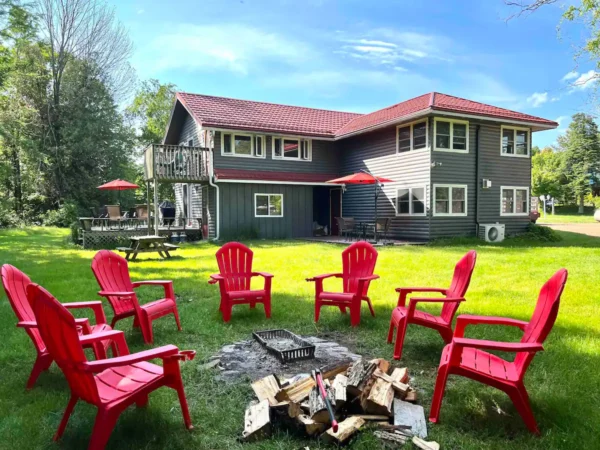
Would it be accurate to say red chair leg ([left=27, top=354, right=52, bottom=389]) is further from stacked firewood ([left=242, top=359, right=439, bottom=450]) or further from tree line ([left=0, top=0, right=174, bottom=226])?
tree line ([left=0, top=0, right=174, bottom=226])

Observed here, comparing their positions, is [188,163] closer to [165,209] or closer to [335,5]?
[165,209]

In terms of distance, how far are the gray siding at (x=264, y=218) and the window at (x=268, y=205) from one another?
13 cm

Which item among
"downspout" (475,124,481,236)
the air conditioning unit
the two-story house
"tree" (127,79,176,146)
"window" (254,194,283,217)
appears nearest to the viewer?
the two-story house

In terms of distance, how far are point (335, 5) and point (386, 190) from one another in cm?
675

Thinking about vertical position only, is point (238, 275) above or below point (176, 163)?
below

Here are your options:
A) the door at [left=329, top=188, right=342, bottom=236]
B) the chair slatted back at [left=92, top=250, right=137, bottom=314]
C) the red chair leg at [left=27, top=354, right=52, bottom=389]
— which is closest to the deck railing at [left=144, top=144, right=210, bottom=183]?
the door at [left=329, top=188, right=342, bottom=236]

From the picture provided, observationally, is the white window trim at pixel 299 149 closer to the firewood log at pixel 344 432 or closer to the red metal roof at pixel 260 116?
the red metal roof at pixel 260 116

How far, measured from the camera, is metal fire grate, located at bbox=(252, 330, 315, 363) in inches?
139

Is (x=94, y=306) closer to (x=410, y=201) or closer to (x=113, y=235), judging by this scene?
(x=113, y=235)

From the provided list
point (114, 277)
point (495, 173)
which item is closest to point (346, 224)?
point (495, 173)

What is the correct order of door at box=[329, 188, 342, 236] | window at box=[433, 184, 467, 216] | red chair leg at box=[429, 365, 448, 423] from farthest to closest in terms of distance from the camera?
door at box=[329, 188, 342, 236] → window at box=[433, 184, 467, 216] → red chair leg at box=[429, 365, 448, 423]

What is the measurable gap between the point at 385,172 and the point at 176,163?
795 centimetres

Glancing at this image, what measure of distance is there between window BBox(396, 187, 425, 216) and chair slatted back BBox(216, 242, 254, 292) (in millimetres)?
10383

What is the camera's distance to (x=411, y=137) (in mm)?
14844
